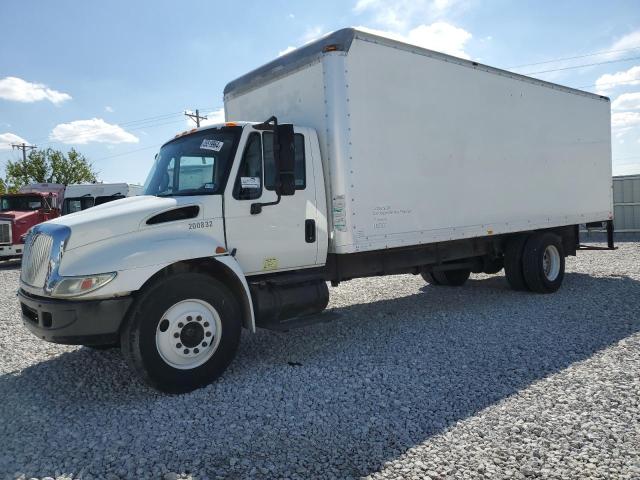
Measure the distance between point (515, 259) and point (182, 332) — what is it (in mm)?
6071

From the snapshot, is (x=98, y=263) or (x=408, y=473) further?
(x=98, y=263)

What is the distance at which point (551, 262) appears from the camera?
28.5 feet

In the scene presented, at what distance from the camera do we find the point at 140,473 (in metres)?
3.07

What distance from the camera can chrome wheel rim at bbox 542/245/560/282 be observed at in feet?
28.2

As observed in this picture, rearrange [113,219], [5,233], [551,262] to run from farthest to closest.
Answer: [5,233], [551,262], [113,219]

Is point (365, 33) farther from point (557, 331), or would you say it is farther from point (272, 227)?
point (557, 331)

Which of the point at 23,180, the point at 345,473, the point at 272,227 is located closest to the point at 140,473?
the point at 345,473

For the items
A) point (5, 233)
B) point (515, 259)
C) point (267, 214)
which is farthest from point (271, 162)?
point (5, 233)

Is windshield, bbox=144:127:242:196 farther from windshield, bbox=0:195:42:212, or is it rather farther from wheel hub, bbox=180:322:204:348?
windshield, bbox=0:195:42:212

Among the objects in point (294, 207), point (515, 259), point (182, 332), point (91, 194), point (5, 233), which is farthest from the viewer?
point (91, 194)

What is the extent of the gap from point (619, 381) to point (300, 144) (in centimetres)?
388

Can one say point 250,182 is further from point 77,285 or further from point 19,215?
point 19,215

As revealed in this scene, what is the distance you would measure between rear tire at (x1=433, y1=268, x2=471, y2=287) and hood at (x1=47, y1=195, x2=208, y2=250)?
20.2 ft

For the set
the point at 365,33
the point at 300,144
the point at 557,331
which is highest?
the point at 365,33
